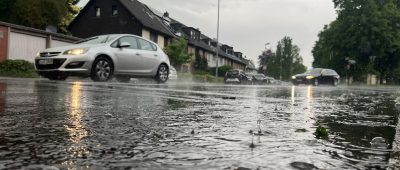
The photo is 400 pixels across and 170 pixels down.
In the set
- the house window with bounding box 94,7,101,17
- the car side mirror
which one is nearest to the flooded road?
the car side mirror

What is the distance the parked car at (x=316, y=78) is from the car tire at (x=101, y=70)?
23852 millimetres

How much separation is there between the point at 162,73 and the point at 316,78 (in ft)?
72.9

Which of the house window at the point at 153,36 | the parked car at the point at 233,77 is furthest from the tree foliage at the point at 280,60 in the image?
the parked car at the point at 233,77

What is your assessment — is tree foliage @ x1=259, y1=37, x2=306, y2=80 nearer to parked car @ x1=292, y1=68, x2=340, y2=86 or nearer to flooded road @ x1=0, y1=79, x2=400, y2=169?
parked car @ x1=292, y1=68, x2=340, y2=86

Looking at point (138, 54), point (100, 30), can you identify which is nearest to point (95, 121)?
point (138, 54)

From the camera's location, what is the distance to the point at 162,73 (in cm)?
1346

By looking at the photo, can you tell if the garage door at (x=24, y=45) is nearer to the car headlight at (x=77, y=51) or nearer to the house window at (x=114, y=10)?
the house window at (x=114, y=10)

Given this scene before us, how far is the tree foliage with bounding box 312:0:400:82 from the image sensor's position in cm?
5044

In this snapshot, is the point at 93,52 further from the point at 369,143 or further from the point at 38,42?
the point at 38,42

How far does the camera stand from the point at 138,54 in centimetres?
1222

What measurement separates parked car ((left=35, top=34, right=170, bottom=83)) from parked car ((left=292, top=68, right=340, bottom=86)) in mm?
22037

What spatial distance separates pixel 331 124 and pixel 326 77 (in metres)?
31.1

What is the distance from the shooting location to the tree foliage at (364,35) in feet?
165

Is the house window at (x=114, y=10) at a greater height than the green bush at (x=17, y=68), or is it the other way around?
the house window at (x=114, y=10)
